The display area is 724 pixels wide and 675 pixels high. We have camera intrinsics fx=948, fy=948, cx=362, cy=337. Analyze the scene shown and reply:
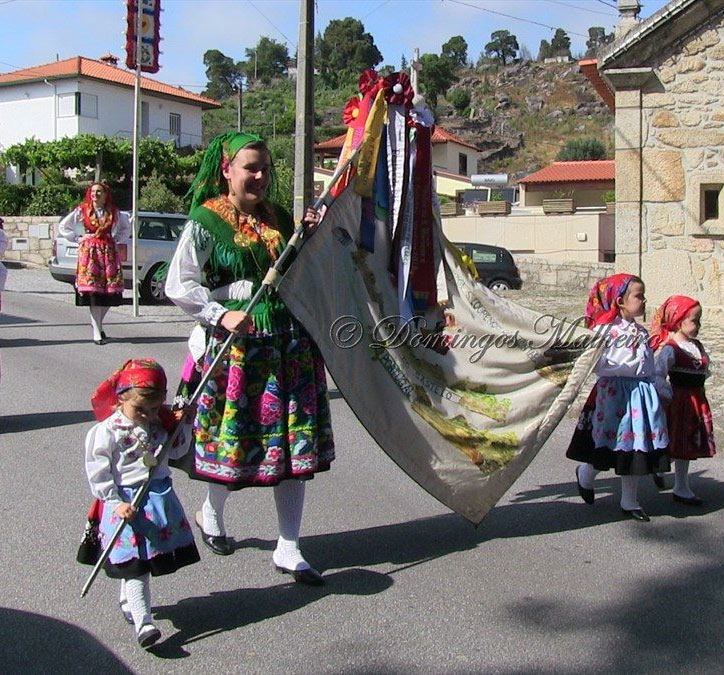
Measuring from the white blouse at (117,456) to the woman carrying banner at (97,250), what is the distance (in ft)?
25.0

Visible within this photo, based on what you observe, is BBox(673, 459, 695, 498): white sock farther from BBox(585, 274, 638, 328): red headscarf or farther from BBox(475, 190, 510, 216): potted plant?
BBox(475, 190, 510, 216): potted plant

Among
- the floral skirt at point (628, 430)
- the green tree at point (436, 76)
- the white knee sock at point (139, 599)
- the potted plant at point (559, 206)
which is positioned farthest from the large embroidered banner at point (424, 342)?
the green tree at point (436, 76)

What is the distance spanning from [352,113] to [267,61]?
153 m

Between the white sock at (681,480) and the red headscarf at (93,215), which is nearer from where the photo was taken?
the white sock at (681,480)

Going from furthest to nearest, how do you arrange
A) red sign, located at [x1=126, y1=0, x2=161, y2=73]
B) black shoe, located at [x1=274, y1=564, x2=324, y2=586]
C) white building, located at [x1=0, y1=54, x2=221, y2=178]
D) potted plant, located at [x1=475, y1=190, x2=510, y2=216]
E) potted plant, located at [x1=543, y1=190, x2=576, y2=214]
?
white building, located at [x1=0, y1=54, x2=221, y2=178]
potted plant, located at [x1=475, y1=190, x2=510, y2=216]
potted plant, located at [x1=543, y1=190, x2=576, y2=214]
red sign, located at [x1=126, y1=0, x2=161, y2=73]
black shoe, located at [x1=274, y1=564, x2=324, y2=586]

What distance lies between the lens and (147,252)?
1675 centimetres

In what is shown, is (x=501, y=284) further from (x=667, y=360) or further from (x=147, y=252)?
(x=667, y=360)

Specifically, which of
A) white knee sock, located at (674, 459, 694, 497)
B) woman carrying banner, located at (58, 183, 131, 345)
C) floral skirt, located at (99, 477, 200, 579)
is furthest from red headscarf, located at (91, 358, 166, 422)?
woman carrying banner, located at (58, 183, 131, 345)

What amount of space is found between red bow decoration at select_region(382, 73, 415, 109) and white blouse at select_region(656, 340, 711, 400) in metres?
2.04

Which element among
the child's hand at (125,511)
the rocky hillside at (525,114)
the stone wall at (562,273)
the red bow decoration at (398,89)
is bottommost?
the child's hand at (125,511)

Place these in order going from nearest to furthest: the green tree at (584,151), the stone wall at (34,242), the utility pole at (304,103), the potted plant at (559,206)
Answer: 1. the utility pole at (304,103)
2. the stone wall at (34,242)
3. the potted plant at (559,206)
4. the green tree at (584,151)

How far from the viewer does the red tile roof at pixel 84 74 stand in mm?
53469

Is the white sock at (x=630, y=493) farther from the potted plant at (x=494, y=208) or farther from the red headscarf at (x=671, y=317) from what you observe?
the potted plant at (x=494, y=208)

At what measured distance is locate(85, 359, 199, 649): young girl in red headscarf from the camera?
11.8 ft
